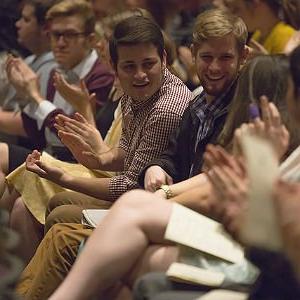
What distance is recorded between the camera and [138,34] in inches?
170

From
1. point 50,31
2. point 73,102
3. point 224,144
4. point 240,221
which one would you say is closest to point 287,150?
point 224,144

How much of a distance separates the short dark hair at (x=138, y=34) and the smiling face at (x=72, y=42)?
1.28m

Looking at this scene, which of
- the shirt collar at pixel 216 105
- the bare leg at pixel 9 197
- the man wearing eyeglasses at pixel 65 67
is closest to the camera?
the shirt collar at pixel 216 105

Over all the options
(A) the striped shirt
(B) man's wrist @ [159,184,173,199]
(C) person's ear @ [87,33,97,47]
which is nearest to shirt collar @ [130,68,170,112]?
(A) the striped shirt

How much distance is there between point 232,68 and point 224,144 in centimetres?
48

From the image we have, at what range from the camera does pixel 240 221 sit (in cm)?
314

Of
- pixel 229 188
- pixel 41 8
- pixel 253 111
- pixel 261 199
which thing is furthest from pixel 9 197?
pixel 261 199

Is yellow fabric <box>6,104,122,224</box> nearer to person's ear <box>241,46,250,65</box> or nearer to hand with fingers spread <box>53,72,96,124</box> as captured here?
hand with fingers spread <box>53,72,96,124</box>

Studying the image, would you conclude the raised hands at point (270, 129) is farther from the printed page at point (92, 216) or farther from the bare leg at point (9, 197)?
the bare leg at point (9, 197)

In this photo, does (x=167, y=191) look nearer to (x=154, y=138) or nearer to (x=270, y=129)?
(x=154, y=138)

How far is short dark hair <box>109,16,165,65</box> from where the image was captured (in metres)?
4.32

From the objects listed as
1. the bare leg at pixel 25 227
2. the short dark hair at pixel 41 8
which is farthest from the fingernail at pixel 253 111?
the short dark hair at pixel 41 8

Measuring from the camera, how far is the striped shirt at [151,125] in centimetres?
432

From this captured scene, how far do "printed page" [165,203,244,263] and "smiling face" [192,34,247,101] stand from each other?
0.81 meters
